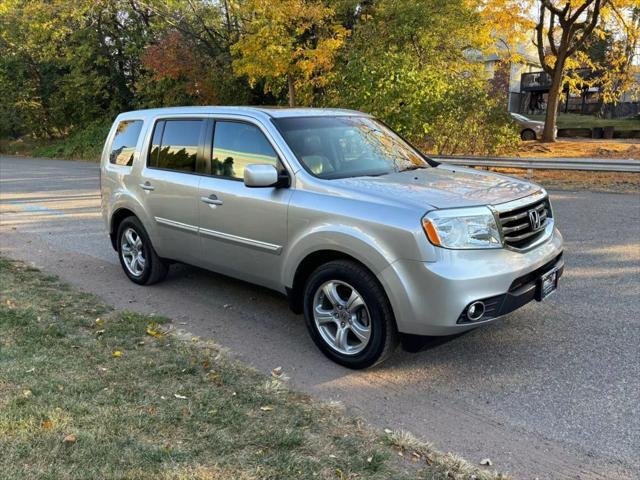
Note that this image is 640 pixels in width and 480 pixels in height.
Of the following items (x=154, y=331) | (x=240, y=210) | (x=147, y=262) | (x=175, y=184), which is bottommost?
(x=154, y=331)

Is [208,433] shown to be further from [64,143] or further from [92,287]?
[64,143]

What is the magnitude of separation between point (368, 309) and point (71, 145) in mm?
28900

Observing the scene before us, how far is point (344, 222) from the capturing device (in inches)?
153

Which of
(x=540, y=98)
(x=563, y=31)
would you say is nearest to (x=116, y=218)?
(x=563, y=31)

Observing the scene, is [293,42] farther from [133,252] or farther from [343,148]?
[343,148]

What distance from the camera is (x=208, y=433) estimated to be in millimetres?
3111

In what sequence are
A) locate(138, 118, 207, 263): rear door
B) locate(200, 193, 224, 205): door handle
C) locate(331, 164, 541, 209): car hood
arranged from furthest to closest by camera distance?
locate(138, 118, 207, 263): rear door → locate(200, 193, 224, 205): door handle → locate(331, 164, 541, 209): car hood

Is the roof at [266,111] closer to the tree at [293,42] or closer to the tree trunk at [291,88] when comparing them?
the tree at [293,42]

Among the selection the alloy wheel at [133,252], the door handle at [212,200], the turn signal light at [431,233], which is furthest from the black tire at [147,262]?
the turn signal light at [431,233]

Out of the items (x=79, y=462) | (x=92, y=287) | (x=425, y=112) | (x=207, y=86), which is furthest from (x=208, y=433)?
(x=207, y=86)

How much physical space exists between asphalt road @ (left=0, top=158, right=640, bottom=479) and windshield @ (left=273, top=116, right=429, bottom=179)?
143 centimetres

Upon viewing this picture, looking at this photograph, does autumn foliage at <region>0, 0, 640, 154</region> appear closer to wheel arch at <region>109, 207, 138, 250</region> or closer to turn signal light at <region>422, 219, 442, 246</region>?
wheel arch at <region>109, 207, 138, 250</region>

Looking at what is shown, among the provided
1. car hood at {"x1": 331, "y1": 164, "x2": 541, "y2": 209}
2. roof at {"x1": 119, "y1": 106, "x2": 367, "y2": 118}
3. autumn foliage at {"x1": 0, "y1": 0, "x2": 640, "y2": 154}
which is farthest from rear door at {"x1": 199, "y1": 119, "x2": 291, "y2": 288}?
autumn foliage at {"x1": 0, "y1": 0, "x2": 640, "y2": 154}

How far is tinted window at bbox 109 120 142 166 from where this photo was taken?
19.7 feet
